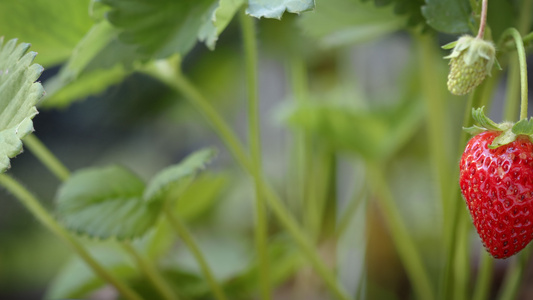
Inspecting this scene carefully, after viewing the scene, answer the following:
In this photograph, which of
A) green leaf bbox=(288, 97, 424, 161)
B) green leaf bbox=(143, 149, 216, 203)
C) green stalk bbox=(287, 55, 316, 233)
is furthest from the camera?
green stalk bbox=(287, 55, 316, 233)

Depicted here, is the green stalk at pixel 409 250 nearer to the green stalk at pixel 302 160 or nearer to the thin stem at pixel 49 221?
the green stalk at pixel 302 160

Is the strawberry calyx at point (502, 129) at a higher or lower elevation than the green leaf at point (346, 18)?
lower

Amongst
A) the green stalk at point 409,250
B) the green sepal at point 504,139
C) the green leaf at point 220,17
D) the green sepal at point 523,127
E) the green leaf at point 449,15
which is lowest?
the green stalk at point 409,250

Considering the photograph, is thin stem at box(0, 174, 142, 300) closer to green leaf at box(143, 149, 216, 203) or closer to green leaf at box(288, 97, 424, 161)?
green leaf at box(143, 149, 216, 203)

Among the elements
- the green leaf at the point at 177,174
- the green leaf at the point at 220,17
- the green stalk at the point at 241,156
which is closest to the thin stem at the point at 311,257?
the green stalk at the point at 241,156

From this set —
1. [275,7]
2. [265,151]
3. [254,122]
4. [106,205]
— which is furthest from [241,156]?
[265,151]

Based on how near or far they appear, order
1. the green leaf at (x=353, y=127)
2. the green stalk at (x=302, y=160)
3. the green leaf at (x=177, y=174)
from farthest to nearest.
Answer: the green stalk at (x=302, y=160) → the green leaf at (x=353, y=127) → the green leaf at (x=177, y=174)

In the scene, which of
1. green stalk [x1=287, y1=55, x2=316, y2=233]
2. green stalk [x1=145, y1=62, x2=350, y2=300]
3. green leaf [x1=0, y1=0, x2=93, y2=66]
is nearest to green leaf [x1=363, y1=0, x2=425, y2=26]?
green stalk [x1=145, y1=62, x2=350, y2=300]
